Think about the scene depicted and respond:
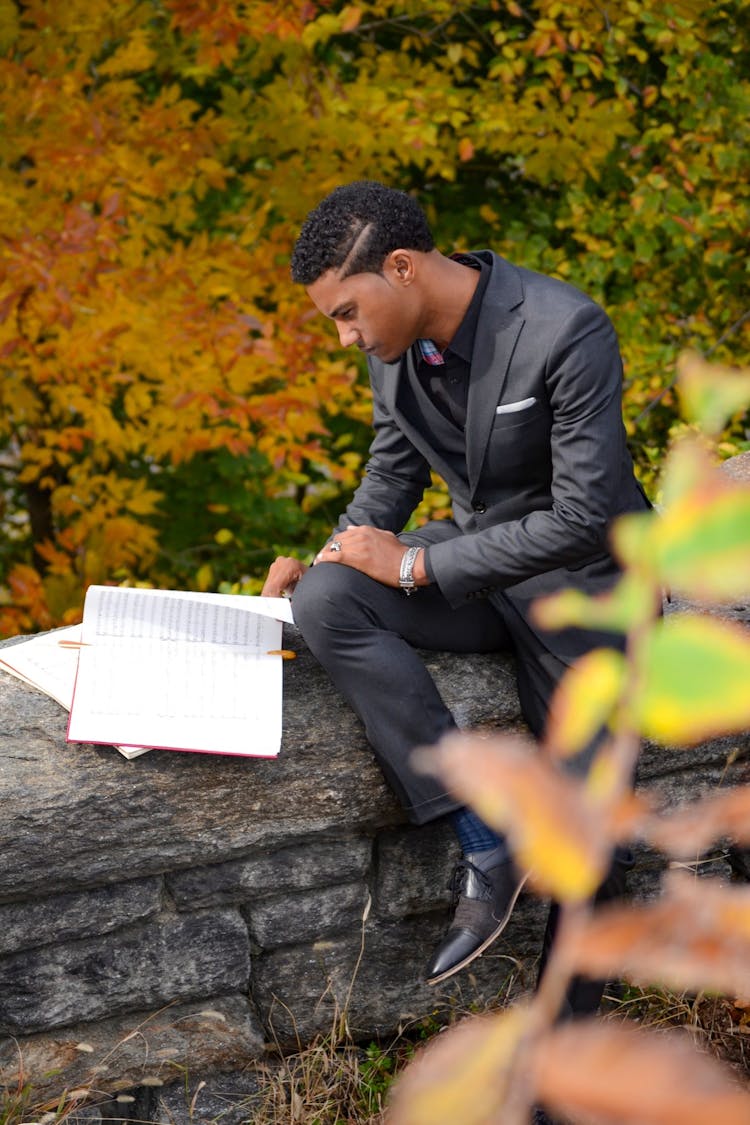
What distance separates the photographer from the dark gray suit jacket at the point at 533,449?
8.27 ft

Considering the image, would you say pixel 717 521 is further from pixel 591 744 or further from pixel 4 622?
pixel 4 622

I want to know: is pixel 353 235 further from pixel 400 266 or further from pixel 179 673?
pixel 179 673

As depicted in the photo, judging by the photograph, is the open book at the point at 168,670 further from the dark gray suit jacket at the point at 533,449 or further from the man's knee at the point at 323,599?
the dark gray suit jacket at the point at 533,449

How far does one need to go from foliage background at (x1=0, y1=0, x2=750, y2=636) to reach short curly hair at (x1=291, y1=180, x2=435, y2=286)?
1.86 meters

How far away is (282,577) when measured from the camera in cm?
289

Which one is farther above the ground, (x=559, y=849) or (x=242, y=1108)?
(x=559, y=849)

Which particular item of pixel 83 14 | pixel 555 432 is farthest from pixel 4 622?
pixel 555 432

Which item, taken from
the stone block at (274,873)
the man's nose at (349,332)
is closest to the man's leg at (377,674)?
the stone block at (274,873)

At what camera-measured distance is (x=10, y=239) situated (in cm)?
437

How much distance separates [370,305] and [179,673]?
0.85 metres

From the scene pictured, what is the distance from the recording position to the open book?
8.23 ft

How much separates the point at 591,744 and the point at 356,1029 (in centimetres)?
92

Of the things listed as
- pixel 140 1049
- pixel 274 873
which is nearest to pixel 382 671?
pixel 274 873

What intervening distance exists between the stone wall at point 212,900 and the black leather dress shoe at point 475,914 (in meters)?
0.18
